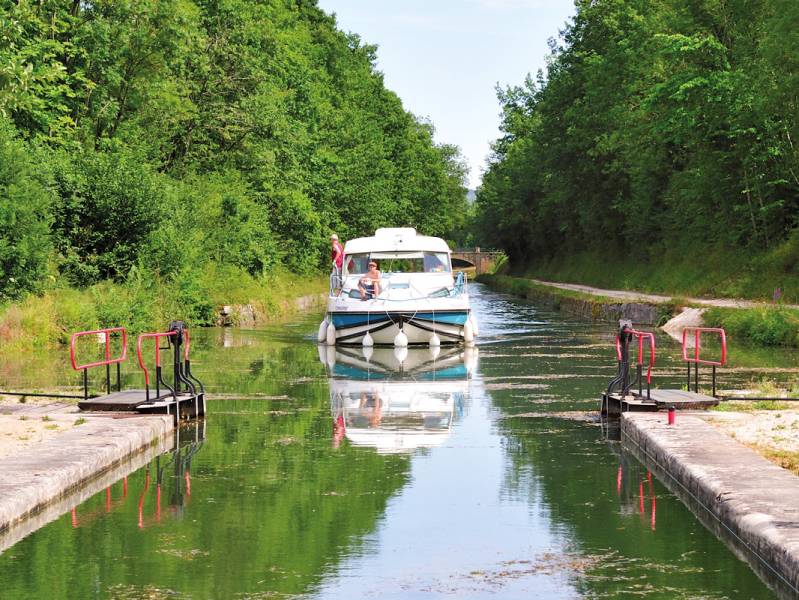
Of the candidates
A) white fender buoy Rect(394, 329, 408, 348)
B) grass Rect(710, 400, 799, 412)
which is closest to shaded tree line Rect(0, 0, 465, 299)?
white fender buoy Rect(394, 329, 408, 348)

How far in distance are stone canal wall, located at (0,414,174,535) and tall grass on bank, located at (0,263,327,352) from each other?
1458 cm

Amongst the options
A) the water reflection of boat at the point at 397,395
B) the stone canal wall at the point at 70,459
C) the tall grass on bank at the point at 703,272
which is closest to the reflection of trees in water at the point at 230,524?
the stone canal wall at the point at 70,459

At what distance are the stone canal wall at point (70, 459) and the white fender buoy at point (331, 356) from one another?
473 inches

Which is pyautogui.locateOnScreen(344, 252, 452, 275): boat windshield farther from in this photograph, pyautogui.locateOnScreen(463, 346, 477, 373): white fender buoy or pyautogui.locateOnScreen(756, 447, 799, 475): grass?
pyautogui.locateOnScreen(756, 447, 799, 475): grass

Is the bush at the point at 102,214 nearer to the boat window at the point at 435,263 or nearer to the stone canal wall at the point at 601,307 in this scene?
the boat window at the point at 435,263

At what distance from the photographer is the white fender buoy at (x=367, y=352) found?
31172 millimetres

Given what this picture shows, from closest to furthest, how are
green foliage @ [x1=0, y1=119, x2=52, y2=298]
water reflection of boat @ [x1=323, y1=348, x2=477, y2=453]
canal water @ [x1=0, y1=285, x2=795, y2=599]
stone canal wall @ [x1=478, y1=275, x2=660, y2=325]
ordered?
canal water @ [x1=0, y1=285, x2=795, y2=599]
water reflection of boat @ [x1=323, y1=348, x2=477, y2=453]
green foliage @ [x1=0, y1=119, x2=52, y2=298]
stone canal wall @ [x1=478, y1=275, x2=660, y2=325]

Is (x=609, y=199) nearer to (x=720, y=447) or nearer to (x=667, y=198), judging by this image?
(x=667, y=198)

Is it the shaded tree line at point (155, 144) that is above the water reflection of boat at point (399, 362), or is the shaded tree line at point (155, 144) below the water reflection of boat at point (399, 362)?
above

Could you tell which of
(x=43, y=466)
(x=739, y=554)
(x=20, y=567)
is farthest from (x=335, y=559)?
(x=43, y=466)

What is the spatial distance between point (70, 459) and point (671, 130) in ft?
146

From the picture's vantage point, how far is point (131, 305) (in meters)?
34.1

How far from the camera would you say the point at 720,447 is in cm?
1352

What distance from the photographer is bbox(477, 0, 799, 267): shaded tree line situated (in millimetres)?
48500
